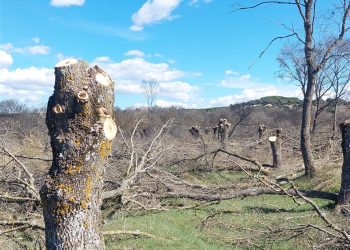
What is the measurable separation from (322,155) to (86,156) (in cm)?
1334

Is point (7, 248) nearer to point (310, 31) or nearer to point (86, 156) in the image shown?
point (86, 156)

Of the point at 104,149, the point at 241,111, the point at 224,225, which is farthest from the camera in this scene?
the point at 241,111

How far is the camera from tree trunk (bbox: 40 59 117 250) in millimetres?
3549

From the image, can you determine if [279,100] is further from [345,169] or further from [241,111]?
[345,169]

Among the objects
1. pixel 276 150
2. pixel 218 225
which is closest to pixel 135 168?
pixel 218 225

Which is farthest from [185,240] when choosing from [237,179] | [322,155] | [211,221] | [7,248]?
[322,155]

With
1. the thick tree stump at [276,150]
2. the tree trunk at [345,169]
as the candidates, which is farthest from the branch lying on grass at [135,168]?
the thick tree stump at [276,150]

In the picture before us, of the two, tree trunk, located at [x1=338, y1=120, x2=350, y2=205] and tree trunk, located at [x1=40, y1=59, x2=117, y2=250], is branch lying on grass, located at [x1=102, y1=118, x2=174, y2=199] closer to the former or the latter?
tree trunk, located at [x1=338, y1=120, x2=350, y2=205]

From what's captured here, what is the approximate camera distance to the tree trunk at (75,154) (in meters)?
3.55

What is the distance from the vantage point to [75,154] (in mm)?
3545

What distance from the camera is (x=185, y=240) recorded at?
7.00 meters

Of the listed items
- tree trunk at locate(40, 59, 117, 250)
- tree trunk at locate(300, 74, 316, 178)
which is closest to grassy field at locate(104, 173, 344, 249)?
tree trunk at locate(300, 74, 316, 178)

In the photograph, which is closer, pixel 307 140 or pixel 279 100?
pixel 307 140

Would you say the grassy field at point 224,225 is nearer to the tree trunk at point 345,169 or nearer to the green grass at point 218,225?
the green grass at point 218,225
